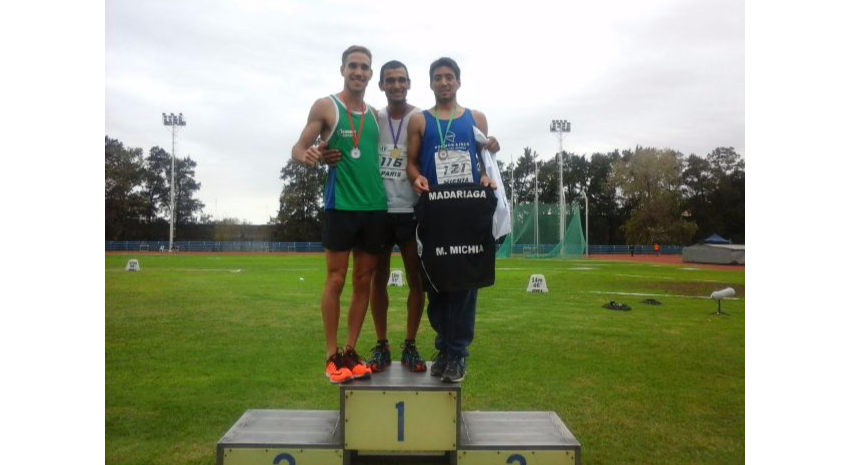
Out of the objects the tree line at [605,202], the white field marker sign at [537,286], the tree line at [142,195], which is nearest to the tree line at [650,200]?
the tree line at [605,202]

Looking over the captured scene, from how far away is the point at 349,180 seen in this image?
11.1ft

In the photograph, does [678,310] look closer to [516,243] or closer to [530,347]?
[530,347]

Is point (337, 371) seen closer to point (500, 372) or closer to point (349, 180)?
point (349, 180)

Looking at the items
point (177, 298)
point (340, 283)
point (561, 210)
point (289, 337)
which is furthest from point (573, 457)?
point (561, 210)

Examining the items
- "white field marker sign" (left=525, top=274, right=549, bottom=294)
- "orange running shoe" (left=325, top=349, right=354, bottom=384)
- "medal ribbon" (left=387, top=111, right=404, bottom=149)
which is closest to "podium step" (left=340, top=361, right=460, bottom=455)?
"orange running shoe" (left=325, top=349, right=354, bottom=384)

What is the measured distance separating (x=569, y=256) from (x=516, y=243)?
3478 mm

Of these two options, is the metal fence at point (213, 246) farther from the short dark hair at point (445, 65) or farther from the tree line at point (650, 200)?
the short dark hair at point (445, 65)

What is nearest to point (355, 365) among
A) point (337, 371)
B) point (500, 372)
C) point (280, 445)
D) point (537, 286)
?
point (337, 371)

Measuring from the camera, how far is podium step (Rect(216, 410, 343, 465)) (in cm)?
313

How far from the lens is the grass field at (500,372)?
13.2 feet

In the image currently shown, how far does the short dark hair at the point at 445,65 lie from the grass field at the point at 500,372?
2.51 m

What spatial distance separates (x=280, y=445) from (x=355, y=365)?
59cm

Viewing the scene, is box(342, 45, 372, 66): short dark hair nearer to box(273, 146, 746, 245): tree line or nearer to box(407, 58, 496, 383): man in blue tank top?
box(407, 58, 496, 383): man in blue tank top

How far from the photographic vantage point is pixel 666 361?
20.7ft
